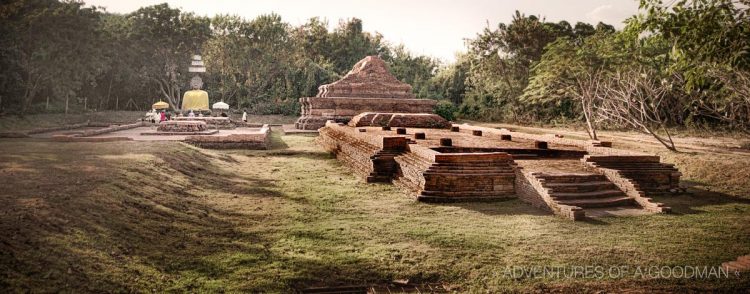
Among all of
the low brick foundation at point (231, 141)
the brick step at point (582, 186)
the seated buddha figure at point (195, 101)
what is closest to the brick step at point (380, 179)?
the brick step at point (582, 186)

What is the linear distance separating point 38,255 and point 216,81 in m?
35.8

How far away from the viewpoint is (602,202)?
24.9 feet

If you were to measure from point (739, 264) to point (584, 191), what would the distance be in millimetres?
3176

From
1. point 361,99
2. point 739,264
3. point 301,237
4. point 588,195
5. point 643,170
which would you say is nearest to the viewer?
point 739,264

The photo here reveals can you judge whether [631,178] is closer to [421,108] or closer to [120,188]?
[120,188]

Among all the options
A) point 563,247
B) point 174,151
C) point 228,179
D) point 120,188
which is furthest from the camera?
point 174,151

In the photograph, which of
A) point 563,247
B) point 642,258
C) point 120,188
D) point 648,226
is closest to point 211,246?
point 120,188

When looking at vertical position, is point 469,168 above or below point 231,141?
above

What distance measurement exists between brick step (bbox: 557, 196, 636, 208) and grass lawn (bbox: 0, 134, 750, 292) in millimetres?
608

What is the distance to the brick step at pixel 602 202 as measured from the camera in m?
7.49

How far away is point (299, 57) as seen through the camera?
39.2 meters

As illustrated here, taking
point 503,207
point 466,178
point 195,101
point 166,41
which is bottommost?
point 503,207

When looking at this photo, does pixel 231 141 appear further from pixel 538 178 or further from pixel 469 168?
pixel 538 178

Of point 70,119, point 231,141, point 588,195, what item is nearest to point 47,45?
point 70,119
